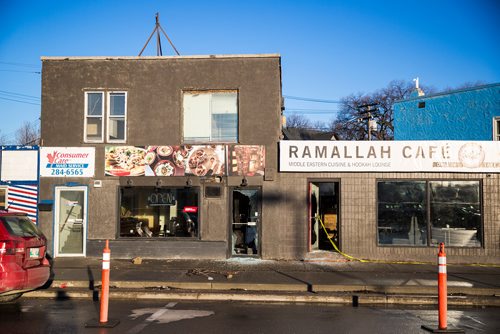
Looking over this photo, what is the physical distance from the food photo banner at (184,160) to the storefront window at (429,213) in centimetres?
383

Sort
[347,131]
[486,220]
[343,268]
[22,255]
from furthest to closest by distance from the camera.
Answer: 1. [347,131]
2. [486,220]
3. [343,268]
4. [22,255]

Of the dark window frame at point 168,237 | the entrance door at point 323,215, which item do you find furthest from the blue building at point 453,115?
the dark window frame at point 168,237

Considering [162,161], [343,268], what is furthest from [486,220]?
[162,161]

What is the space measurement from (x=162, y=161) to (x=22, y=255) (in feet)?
19.7

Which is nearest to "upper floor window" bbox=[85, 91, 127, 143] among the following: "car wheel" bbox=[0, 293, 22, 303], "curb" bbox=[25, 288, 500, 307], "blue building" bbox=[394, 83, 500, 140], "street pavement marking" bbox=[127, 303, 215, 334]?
"curb" bbox=[25, 288, 500, 307]

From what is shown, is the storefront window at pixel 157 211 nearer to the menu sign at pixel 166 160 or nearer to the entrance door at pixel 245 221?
the menu sign at pixel 166 160

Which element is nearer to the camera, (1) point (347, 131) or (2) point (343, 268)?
(2) point (343, 268)

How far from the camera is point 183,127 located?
14.1 meters

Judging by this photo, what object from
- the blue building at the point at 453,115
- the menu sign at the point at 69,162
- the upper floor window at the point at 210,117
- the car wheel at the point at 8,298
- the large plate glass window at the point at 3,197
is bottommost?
the car wheel at the point at 8,298

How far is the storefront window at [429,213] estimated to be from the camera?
534 inches

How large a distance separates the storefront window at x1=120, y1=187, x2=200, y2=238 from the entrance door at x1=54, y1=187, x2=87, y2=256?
1251mm

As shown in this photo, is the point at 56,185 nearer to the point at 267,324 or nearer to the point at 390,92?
the point at 267,324

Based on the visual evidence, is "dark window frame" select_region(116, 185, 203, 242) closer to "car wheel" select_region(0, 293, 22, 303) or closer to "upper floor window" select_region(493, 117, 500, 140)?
"car wheel" select_region(0, 293, 22, 303)

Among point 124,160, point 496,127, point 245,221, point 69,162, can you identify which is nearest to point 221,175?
point 245,221
